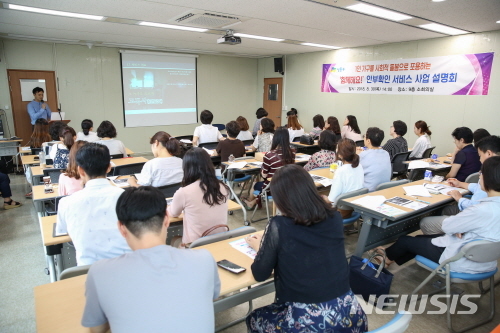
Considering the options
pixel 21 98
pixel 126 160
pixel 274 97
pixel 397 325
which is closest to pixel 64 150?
pixel 126 160

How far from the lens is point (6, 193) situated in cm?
471

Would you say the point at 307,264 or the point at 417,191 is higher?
the point at 307,264

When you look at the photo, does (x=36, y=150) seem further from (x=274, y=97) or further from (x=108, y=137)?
(x=274, y=97)

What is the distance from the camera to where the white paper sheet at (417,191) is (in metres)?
3.04

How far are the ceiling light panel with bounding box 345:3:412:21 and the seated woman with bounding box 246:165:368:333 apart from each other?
354 centimetres


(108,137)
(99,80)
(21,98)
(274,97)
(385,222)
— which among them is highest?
(99,80)

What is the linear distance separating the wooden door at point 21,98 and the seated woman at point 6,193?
3.57 m

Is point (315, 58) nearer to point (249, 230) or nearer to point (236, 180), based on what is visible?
point (236, 180)

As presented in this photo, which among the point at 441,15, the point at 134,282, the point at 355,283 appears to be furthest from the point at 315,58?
the point at 134,282

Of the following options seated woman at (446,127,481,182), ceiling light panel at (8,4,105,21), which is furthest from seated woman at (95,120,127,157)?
seated woman at (446,127,481,182)

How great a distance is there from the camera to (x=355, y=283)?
8.11 ft

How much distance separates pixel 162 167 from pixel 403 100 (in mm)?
5910

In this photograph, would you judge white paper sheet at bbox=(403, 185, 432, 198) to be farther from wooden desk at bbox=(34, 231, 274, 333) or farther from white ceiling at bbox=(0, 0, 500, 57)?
white ceiling at bbox=(0, 0, 500, 57)

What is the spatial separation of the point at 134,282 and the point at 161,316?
14cm
